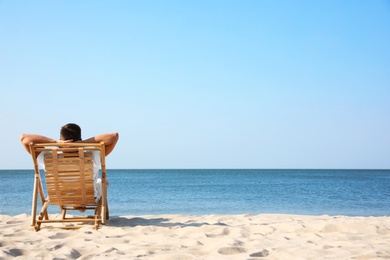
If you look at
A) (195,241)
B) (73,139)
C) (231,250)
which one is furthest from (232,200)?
(231,250)

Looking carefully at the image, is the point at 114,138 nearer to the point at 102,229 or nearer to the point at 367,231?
the point at 102,229

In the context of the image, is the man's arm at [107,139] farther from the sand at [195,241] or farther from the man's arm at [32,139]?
the sand at [195,241]

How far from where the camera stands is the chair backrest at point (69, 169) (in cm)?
493

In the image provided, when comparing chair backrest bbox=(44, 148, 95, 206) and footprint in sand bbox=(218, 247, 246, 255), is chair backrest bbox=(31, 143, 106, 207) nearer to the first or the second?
chair backrest bbox=(44, 148, 95, 206)

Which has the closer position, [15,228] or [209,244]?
[209,244]

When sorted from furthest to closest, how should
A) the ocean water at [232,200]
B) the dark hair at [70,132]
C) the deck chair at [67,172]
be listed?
the ocean water at [232,200]
the dark hair at [70,132]
the deck chair at [67,172]

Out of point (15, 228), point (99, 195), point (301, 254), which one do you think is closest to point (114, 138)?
point (99, 195)

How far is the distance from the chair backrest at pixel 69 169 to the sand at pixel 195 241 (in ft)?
1.36

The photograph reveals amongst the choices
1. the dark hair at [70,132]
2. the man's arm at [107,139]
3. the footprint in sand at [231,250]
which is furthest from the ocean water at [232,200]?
the footprint in sand at [231,250]

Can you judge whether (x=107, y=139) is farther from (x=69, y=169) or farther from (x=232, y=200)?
(x=232, y=200)

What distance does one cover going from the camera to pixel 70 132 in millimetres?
5141

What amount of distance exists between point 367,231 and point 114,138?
294cm

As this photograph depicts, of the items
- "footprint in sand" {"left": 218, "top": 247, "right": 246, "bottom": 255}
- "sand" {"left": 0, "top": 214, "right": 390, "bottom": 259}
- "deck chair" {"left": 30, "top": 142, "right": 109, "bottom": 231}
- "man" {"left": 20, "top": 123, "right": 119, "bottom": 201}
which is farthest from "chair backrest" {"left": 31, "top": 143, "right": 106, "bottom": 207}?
"footprint in sand" {"left": 218, "top": 247, "right": 246, "bottom": 255}

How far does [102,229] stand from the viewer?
4934mm
